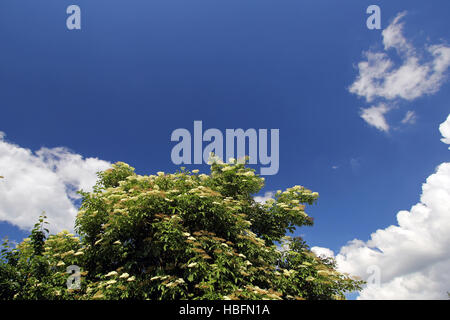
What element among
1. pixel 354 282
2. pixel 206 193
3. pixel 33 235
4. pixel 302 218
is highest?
pixel 206 193

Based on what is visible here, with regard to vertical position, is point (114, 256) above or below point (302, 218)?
below

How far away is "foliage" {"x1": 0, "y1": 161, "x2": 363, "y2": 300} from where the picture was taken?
6.41m

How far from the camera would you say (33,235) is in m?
8.23

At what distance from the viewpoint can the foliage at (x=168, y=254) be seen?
641 centimetres

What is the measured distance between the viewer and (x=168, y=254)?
7137 millimetres

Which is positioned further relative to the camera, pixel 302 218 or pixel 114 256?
pixel 302 218
